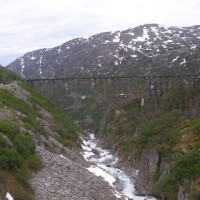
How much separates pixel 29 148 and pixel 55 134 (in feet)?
99.6

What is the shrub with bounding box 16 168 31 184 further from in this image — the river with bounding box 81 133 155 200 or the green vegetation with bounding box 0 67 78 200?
the river with bounding box 81 133 155 200

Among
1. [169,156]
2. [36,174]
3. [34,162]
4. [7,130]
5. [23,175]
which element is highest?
[7,130]

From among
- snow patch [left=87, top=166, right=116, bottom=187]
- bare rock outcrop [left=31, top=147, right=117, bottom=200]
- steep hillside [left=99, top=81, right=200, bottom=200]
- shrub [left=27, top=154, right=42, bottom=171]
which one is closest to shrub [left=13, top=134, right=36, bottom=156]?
shrub [left=27, top=154, right=42, bottom=171]

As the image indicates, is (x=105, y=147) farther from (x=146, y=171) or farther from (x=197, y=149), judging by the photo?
(x=197, y=149)

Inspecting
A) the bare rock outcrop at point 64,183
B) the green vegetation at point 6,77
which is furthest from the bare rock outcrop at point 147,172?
the green vegetation at point 6,77

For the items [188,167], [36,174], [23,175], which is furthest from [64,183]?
[188,167]

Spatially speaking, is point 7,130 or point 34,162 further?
point 7,130

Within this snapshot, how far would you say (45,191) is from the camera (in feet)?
131

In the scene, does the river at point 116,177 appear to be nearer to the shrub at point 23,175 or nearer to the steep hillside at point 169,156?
the steep hillside at point 169,156

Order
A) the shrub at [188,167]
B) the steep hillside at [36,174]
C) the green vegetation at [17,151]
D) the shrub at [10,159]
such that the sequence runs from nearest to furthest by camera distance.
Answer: the green vegetation at [17,151]
the steep hillside at [36,174]
the shrub at [10,159]
the shrub at [188,167]

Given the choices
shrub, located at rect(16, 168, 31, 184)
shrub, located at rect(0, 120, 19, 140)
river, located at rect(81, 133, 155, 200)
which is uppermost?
shrub, located at rect(0, 120, 19, 140)

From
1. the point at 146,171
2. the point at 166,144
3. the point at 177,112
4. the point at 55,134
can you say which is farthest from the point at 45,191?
the point at 177,112

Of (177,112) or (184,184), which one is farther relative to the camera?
(177,112)

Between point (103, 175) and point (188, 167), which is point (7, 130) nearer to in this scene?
point (103, 175)
